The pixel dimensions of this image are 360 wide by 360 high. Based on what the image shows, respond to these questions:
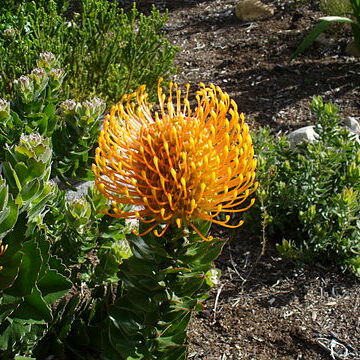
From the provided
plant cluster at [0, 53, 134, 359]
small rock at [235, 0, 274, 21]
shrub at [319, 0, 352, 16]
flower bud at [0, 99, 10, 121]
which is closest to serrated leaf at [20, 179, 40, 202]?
plant cluster at [0, 53, 134, 359]

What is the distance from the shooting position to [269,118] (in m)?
5.04

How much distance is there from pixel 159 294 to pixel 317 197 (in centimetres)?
166

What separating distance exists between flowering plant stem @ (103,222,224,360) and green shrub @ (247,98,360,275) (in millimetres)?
1283

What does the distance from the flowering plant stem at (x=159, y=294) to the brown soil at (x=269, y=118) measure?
76 cm

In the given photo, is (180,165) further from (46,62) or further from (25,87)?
(46,62)

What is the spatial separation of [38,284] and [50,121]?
3.12ft

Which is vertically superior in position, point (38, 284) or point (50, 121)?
point (50, 121)

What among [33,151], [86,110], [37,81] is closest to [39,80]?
[37,81]

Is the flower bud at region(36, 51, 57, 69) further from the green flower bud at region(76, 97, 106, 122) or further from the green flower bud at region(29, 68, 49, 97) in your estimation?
the green flower bud at region(76, 97, 106, 122)

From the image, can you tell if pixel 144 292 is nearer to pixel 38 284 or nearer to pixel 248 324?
pixel 38 284

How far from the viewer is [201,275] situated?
1.99m

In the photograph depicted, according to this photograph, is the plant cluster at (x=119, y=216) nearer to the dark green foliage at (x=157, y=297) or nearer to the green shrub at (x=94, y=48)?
the dark green foliage at (x=157, y=297)

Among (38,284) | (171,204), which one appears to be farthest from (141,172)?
(38,284)

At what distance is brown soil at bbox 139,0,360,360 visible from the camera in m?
2.95
